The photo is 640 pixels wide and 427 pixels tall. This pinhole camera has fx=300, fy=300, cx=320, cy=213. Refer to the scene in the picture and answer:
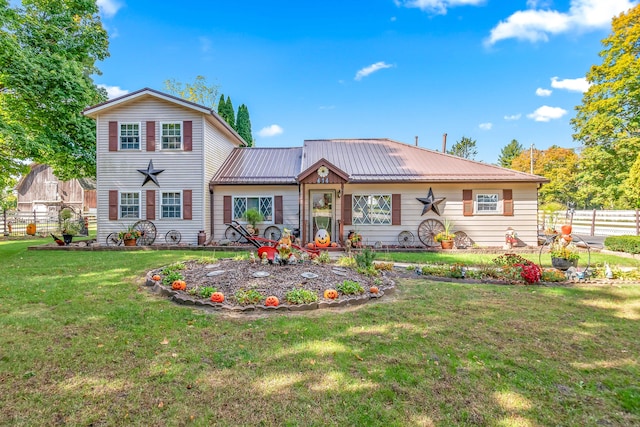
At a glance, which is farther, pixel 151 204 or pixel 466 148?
pixel 466 148

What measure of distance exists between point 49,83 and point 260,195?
867cm

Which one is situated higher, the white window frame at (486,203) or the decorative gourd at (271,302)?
the white window frame at (486,203)

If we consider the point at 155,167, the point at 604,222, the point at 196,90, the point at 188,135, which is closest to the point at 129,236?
the point at 155,167

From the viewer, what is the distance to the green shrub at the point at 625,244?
968cm

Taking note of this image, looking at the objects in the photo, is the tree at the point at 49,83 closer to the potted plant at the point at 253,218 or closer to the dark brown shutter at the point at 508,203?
the potted plant at the point at 253,218

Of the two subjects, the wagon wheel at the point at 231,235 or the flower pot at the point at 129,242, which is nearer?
the flower pot at the point at 129,242

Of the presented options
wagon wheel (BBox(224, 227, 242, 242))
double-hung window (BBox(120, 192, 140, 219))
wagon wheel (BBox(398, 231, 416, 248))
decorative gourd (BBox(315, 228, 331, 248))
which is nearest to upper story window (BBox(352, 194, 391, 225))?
wagon wheel (BBox(398, 231, 416, 248))

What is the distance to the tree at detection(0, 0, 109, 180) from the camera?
1004cm

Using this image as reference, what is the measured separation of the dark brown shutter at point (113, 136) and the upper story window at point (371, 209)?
1022 cm

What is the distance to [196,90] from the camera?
92.2 ft

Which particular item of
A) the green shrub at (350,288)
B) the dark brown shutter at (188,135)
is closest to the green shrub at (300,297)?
the green shrub at (350,288)

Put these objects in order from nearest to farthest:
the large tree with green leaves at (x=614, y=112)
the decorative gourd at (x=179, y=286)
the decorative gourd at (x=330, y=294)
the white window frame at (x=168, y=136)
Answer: the decorative gourd at (x=330, y=294), the decorative gourd at (x=179, y=286), the white window frame at (x=168, y=136), the large tree with green leaves at (x=614, y=112)

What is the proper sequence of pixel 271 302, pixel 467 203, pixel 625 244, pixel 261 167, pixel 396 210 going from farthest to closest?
pixel 261 167, pixel 396 210, pixel 467 203, pixel 625 244, pixel 271 302

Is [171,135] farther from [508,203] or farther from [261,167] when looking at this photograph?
[508,203]
